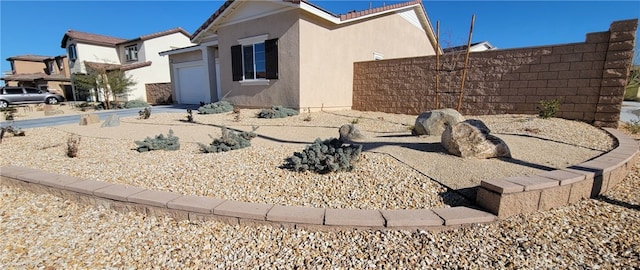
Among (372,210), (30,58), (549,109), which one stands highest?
(30,58)

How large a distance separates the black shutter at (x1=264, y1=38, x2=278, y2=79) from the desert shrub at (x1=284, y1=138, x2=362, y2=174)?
20.8ft

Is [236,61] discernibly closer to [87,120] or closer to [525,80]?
[87,120]

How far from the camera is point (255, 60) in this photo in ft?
31.7

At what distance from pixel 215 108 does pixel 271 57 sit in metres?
2.71

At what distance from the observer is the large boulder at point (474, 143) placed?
10.3ft

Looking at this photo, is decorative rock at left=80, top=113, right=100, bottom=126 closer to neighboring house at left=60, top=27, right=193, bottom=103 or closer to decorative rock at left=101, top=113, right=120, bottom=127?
decorative rock at left=101, top=113, right=120, bottom=127

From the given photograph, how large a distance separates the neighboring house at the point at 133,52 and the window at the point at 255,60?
36.0 feet

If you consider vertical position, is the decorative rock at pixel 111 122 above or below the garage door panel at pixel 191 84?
below

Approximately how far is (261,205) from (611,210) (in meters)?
3.12

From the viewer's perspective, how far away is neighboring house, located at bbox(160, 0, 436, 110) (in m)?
8.59

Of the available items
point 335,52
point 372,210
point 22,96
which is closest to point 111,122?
point 335,52

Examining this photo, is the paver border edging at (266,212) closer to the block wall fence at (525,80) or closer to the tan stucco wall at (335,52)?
the block wall fence at (525,80)

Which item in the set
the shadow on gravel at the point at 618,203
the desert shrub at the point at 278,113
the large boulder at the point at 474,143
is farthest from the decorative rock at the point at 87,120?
the shadow on gravel at the point at 618,203

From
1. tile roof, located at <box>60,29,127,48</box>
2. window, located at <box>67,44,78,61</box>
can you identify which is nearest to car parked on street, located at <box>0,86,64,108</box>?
window, located at <box>67,44,78,61</box>
